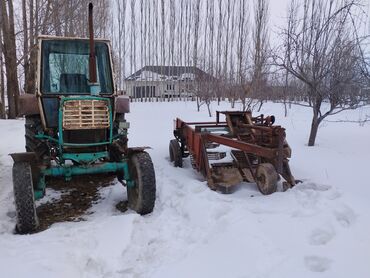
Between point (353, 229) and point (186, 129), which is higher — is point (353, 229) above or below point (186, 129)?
below

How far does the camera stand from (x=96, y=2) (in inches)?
852

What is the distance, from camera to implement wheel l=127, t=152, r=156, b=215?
4.70 meters

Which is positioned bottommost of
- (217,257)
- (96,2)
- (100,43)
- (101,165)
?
(217,257)

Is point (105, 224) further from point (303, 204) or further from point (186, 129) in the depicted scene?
point (186, 129)

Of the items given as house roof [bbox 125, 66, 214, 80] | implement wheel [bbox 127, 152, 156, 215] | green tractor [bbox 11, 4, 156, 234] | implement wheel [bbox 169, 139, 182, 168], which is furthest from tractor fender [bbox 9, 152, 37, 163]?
house roof [bbox 125, 66, 214, 80]

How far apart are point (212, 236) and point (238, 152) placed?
2.60 m

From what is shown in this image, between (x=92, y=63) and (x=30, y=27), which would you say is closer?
(x=92, y=63)

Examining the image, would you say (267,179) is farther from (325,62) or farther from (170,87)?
(170,87)

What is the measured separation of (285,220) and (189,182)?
1957mm

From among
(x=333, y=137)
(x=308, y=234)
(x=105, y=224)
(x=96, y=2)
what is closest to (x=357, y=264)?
(x=308, y=234)

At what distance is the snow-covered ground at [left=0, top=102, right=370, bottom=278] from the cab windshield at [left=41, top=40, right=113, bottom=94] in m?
1.56

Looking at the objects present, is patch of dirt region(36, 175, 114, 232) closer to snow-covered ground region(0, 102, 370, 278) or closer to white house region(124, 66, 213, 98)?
snow-covered ground region(0, 102, 370, 278)

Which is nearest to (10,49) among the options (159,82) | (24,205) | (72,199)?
(72,199)

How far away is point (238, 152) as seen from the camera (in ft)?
21.0
